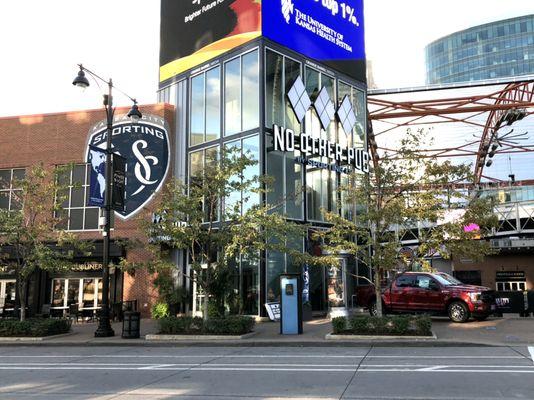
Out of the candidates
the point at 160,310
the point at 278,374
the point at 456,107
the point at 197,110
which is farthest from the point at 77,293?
the point at 456,107

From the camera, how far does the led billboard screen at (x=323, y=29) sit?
25609 mm

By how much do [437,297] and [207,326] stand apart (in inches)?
324

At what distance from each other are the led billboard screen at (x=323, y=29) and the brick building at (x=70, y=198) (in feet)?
23.8

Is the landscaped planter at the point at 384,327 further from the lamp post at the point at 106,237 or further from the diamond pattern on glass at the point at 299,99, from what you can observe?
the diamond pattern on glass at the point at 299,99

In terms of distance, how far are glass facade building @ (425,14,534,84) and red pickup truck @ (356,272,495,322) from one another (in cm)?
13235

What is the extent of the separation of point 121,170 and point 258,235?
21.2 feet

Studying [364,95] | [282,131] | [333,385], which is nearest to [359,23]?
[364,95]

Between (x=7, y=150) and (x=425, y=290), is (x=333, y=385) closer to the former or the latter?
(x=425, y=290)

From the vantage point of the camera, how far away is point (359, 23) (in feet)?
102

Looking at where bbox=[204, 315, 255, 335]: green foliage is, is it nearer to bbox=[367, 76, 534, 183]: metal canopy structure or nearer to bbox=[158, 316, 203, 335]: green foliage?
bbox=[158, 316, 203, 335]: green foliage

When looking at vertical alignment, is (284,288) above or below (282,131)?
below

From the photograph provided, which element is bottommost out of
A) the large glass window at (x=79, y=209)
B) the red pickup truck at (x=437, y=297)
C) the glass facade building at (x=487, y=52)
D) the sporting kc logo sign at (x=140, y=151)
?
the red pickup truck at (x=437, y=297)

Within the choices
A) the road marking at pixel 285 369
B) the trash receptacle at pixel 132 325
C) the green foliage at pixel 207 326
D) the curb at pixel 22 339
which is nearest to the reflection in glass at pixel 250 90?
the green foliage at pixel 207 326

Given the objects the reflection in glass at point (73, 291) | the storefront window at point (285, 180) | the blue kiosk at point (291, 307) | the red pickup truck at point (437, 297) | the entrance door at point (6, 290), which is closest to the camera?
the blue kiosk at point (291, 307)
